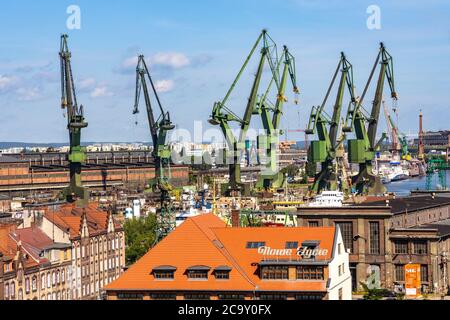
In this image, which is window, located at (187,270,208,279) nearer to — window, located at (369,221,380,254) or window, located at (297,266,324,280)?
window, located at (297,266,324,280)

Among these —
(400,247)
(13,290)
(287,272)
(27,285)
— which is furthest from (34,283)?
(400,247)

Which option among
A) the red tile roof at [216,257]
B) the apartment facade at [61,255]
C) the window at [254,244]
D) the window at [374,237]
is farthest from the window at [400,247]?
the window at [254,244]

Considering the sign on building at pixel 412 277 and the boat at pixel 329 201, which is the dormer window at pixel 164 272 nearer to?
the sign on building at pixel 412 277

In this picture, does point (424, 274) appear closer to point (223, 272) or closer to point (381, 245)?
point (381, 245)
